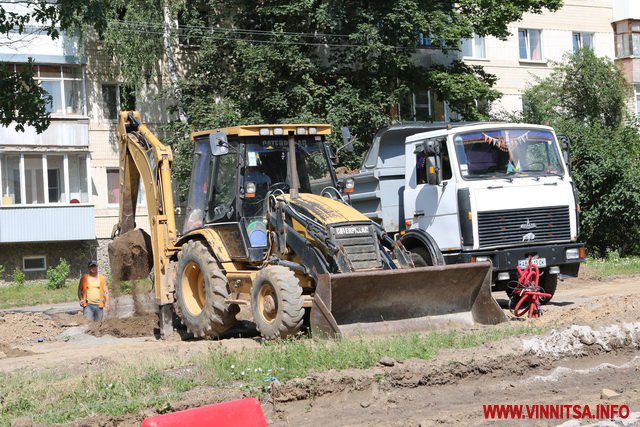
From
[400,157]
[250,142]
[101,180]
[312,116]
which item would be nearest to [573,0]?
[312,116]

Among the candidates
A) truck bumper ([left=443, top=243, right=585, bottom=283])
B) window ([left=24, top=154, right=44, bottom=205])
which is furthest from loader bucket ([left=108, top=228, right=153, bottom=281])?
window ([left=24, top=154, right=44, bottom=205])

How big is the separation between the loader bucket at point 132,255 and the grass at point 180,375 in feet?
15.4

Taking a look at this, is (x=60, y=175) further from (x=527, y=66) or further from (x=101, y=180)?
Answer: (x=527, y=66)

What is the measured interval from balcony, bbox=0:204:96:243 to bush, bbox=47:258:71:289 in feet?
4.81

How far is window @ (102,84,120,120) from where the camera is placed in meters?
32.5

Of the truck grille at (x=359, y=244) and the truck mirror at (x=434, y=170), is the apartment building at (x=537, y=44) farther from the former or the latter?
the truck grille at (x=359, y=244)

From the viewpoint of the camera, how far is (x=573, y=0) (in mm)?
42938

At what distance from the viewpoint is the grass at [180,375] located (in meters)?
7.75

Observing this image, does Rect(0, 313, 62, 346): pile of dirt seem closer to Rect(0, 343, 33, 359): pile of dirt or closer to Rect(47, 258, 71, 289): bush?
Rect(0, 343, 33, 359): pile of dirt

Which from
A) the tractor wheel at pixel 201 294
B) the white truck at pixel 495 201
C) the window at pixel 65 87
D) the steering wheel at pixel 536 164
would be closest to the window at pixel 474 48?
the window at pixel 65 87

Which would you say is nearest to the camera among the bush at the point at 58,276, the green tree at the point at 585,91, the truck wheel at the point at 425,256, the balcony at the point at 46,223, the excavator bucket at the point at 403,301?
the excavator bucket at the point at 403,301

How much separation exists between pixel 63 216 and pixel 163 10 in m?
7.85

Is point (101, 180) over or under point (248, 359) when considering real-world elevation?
over

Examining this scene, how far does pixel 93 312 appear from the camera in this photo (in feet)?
52.7
